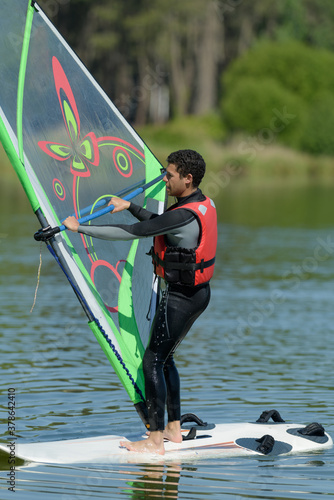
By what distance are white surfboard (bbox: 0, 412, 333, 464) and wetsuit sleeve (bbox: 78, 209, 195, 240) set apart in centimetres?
131

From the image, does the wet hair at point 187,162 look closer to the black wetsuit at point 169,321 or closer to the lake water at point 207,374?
the black wetsuit at point 169,321

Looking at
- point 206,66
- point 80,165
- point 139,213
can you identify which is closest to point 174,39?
point 206,66

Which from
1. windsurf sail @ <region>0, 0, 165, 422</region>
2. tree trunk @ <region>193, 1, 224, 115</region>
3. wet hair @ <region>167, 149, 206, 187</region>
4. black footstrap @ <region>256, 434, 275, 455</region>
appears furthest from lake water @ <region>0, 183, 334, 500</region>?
tree trunk @ <region>193, 1, 224, 115</region>

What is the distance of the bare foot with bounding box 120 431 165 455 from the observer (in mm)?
5973

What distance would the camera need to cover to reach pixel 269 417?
21.9 ft

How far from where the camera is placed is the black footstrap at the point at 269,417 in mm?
6672

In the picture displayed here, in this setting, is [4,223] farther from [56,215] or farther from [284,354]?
[56,215]

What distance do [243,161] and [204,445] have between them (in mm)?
37780

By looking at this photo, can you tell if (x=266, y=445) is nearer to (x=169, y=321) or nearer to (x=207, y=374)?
(x=169, y=321)

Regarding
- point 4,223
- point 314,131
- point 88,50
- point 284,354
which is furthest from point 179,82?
point 284,354

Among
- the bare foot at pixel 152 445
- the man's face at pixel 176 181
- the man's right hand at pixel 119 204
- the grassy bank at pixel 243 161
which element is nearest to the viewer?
the man's right hand at pixel 119 204

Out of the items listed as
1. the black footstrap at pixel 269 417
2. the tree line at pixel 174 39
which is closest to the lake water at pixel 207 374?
the black footstrap at pixel 269 417

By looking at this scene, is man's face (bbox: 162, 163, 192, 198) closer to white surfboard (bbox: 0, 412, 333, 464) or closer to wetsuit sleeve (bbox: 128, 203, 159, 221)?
wetsuit sleeve (bbox: 128, 203, 159, 221)

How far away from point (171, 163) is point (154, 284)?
1.11 meters
